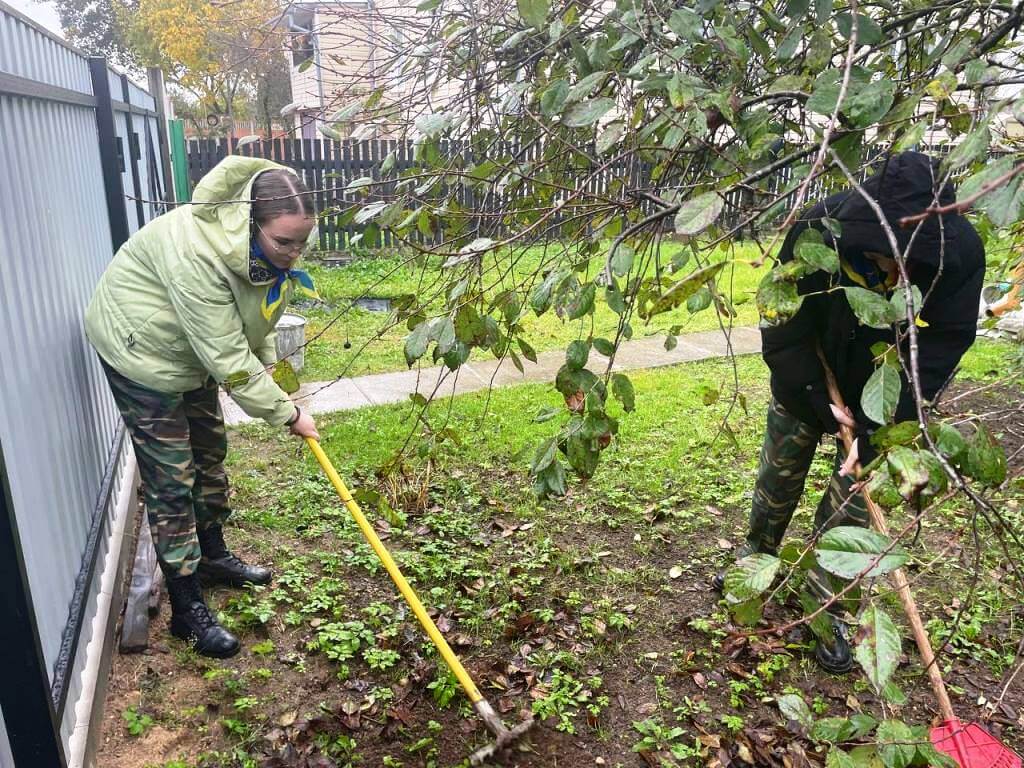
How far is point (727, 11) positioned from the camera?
1866 mm

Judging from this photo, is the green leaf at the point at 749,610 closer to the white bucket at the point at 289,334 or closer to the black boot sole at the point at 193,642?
the black boot sole at the point at 193,642

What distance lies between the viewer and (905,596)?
2.01m

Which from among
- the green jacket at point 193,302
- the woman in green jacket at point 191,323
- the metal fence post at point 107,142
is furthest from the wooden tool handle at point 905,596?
the metal fence post at point 107,142

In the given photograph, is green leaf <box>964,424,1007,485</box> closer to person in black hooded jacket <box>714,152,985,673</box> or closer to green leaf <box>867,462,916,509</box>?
green leaf <box>867,462,916,509</box>

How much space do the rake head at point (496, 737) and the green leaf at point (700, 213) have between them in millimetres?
1795

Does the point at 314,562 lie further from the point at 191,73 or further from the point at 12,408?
the point at 191,73

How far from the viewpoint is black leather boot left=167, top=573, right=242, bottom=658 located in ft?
9.91

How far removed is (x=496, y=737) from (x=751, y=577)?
1.66 m

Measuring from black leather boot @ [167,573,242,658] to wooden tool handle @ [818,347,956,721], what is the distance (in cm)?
239

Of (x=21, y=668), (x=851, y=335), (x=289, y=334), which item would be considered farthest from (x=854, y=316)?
(x=289, y=334)

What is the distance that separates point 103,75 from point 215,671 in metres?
3.11

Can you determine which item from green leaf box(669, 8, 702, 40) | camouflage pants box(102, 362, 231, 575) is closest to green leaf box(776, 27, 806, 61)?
green leaf box(669, 8, 702, 40)

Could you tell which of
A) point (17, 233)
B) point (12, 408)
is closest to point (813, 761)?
point (12, 408)

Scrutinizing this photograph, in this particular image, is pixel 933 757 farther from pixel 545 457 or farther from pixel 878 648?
pixel 545 457
